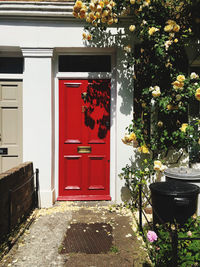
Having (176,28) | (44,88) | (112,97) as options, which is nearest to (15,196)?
(44,88)

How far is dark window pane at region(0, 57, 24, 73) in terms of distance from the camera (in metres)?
4.88

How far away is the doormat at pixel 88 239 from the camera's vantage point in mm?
3154

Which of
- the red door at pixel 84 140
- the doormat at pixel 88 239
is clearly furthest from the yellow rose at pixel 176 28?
the doormat at pixel 88 239

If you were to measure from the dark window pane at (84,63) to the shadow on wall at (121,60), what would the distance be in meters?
0.32

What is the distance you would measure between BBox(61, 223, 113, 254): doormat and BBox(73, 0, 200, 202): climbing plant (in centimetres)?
116

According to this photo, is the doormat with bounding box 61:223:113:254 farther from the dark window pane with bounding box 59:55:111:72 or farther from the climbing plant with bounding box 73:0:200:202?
the dark window pane with bounding box 59:55:111:72

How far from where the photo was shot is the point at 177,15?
13.9 feet

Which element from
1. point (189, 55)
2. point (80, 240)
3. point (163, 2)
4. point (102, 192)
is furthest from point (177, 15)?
point (80, 240)

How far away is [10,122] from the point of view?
4.89 metres

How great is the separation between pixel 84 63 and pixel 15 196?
2.94m

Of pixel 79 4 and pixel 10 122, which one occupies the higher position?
pixel 79 4

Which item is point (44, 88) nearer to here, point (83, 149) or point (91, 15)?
point (83, 149)

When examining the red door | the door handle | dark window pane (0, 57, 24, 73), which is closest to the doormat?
the red door

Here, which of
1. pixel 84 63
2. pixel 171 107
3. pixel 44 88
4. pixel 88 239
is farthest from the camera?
pixel 84 63
